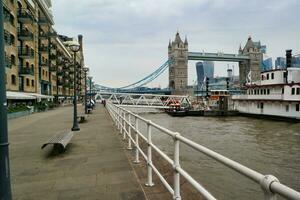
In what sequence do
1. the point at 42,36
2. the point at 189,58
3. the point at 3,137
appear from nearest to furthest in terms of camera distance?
the point at 3,137 → the point at 42,36 → the point at 189,58

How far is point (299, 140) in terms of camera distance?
24.3 metres

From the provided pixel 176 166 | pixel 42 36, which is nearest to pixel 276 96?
pixel 42 36

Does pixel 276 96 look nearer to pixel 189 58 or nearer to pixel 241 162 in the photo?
pixel 241 162

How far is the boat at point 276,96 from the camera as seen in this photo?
41344 mm

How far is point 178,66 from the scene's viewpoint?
389 ft

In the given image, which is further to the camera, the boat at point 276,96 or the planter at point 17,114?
the boat at point 276,96

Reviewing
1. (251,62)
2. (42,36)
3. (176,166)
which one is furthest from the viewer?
(251,62)

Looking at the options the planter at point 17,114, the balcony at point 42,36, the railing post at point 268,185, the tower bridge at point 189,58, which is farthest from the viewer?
the tower bridge at point 189,58

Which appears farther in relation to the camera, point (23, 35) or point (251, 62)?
point (251, 62)

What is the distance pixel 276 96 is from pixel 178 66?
7586 cm

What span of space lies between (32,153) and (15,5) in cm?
3326

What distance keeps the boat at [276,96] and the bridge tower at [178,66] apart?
208 feet

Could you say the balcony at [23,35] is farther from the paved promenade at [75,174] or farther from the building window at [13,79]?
the paved promenade at [75,174]

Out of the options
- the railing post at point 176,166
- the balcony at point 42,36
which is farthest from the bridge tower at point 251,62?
the railing post at point 176,166
